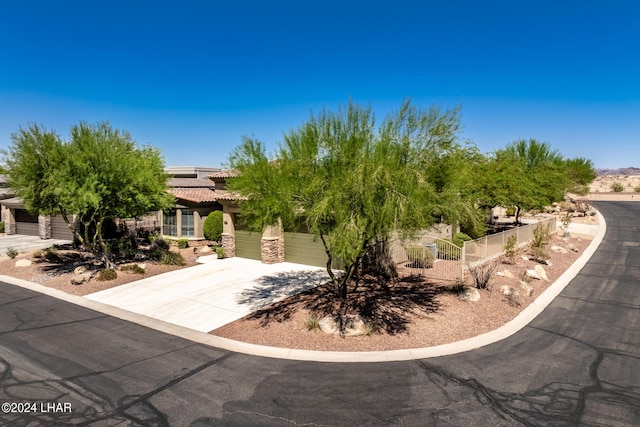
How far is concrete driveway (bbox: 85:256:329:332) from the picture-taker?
41.5 ft

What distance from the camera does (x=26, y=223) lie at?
1236 inches

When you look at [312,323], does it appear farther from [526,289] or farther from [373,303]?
[526,289]

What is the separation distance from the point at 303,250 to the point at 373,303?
307 inches

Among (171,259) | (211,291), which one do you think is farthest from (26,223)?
(211,291)

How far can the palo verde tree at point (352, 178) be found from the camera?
361 inches

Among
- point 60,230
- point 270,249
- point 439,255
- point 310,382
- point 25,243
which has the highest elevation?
point 60,230

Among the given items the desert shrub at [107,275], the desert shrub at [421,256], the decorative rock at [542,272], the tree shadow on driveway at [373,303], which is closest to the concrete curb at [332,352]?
the tree shadow on driveway at [373,303]

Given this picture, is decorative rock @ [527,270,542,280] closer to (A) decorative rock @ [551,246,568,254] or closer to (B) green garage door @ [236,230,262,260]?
(A) decorative rock @ [551,246,568,254]

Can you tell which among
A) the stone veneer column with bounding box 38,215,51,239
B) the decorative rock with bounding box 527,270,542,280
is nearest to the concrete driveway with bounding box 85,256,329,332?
the decorative rock with bounding box 527,270,542,280

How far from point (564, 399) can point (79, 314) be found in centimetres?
1384

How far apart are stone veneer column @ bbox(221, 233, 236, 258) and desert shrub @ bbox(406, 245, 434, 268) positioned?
10355 mm

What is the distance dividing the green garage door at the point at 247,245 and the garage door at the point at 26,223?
64.5ft

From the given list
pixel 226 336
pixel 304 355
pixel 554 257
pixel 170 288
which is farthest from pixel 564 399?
pixel 554 257

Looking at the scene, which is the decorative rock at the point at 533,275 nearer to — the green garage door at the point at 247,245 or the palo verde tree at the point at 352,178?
the palo verde tree at the point at 352,178
